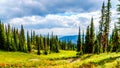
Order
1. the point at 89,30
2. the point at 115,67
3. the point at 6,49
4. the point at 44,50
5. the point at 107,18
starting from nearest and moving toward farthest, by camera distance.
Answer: the point at 115,67 < the point at 107,18 < the point at 89,30 < the point at 6,49 < the point at 44,50

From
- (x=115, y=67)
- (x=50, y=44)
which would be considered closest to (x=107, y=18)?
(x=115, y=67)

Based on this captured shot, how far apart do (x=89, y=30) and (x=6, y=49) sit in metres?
44.3

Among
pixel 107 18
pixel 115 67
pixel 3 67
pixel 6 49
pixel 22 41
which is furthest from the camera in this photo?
pixel 22 41

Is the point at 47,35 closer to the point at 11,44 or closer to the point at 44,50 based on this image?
the point at 44,50

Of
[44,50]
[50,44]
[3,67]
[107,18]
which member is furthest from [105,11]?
[50,44]

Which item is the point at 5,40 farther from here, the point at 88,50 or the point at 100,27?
the point at 100,27

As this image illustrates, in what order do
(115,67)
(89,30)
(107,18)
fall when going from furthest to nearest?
(89,30) → (107,18) → (115,67)

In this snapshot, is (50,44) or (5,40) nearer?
(5,40)

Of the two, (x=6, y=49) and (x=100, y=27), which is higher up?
(x=100, y=27)

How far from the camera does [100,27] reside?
86.6 m

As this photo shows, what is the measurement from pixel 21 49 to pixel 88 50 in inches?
1564

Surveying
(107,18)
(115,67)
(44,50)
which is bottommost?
(44,50)

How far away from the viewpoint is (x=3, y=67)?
4462cm

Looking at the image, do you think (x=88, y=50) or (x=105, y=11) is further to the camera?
(x=88, y=50)
